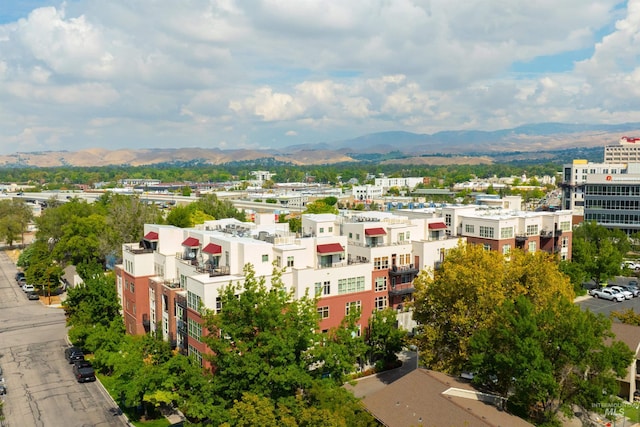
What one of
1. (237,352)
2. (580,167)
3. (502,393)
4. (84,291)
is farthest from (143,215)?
(580,167)

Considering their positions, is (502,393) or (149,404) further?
(149,404)

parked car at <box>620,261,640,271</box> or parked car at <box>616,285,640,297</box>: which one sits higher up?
parked car at <box>620,261,640,271</box>

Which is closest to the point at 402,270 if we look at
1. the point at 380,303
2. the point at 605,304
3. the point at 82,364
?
the point at 380,303

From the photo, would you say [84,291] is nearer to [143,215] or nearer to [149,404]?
[149,404]

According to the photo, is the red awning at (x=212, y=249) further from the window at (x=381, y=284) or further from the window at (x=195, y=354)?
the window at (x=381, y=284)

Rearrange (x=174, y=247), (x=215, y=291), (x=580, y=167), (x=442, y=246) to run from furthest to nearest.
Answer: (x=580, y=167) < (x=442, y=246) < (x=174, y=247) < (x=215, y=291)

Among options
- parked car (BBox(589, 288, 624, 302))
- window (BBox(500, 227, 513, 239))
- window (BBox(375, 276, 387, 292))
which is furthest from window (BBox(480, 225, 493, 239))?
parked car (BBox(589, 288, 624, 302))

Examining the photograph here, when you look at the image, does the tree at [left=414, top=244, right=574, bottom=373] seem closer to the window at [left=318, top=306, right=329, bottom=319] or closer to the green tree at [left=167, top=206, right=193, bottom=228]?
the window at [left=318, top=306, right=329, bottom=319]

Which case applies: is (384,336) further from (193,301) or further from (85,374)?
(85,374)
